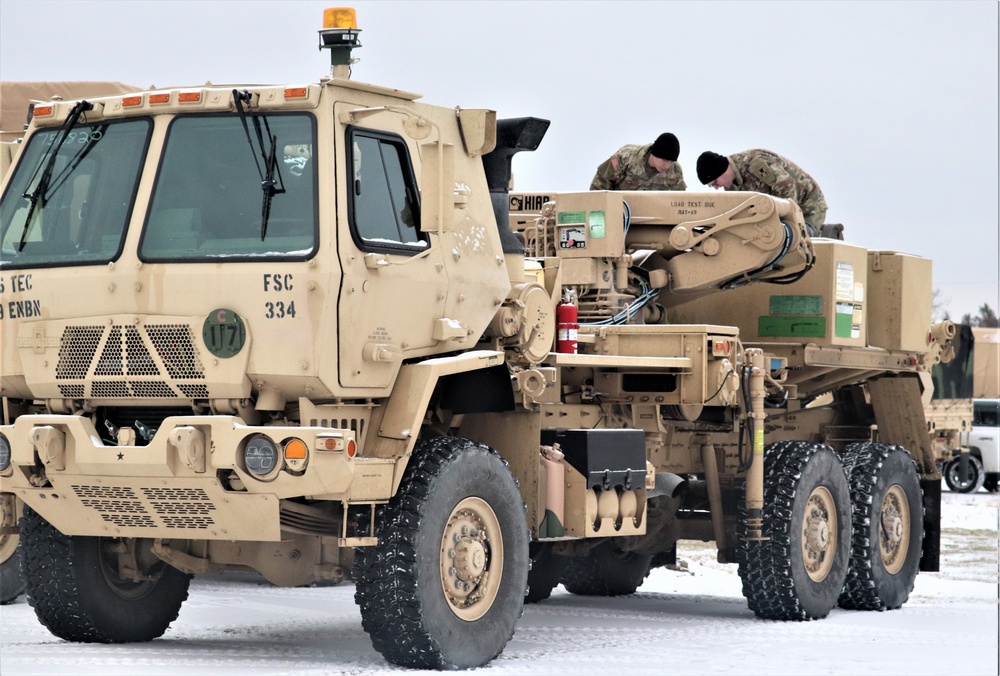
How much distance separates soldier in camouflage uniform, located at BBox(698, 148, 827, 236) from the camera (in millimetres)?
12992

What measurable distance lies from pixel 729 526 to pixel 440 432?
11.4 ft

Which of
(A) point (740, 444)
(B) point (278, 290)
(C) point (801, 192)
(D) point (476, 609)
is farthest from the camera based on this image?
(C) point (801, 192)

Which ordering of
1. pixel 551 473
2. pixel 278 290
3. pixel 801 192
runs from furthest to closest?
pixel 801 192, pixel 551 473, pixel 278 290

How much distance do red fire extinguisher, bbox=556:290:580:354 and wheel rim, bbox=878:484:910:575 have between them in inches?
161

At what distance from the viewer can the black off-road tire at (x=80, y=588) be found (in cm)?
937

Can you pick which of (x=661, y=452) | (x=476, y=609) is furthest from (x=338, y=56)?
(x=661, y=452)

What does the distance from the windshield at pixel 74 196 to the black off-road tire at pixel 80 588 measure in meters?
1.53

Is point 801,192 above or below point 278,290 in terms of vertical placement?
above

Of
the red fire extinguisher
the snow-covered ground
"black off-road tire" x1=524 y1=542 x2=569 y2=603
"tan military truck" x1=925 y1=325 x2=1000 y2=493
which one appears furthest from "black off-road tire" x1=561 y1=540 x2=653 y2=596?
"tan military truck" x1=925 y1=325 x2=1000 y2=493

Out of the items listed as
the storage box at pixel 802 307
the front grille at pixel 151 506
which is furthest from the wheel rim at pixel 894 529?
the front grille at pixel 151 506

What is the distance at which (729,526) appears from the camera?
12.3 meters

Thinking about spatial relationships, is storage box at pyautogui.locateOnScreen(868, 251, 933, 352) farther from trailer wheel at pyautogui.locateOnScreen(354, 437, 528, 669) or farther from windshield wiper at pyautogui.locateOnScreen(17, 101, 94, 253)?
windshield wiper at pyautogui.locateOnScreen(17, 101, 94, 253)

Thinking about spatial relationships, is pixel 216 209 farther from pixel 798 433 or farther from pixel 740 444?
pixel 798 433

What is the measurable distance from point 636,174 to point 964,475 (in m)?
19.8
